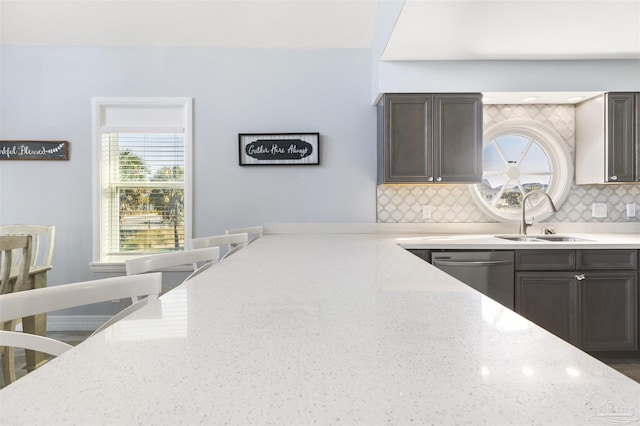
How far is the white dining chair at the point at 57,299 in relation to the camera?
2.28 ft

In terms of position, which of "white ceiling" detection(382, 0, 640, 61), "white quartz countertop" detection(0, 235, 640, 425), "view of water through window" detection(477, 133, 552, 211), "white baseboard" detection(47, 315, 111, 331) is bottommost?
"white baseboard" detection(47, 315, 111, 331)

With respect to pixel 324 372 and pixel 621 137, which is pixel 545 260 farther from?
pixel 324 372

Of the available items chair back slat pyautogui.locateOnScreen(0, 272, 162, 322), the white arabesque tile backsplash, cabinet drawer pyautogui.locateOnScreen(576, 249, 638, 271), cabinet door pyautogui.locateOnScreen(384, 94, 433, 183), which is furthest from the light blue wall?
chair back slat pyautogui.locateOnScreen(0, 272, 162, 322)

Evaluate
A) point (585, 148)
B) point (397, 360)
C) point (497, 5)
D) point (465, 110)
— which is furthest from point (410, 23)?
point (397, 360)

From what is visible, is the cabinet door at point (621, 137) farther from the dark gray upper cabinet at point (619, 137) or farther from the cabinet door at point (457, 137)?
the cabinet door at point (457, 137)

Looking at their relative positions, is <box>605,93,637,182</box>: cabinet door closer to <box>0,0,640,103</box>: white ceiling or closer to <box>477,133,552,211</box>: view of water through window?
<box>0,0,640,103</box>: white ceiling

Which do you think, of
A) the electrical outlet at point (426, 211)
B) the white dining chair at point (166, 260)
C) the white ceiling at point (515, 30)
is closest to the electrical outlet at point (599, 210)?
the white ceiling at point (515, 30)

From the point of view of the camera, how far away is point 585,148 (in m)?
3.05

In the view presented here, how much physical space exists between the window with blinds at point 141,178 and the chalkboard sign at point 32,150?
372 mm

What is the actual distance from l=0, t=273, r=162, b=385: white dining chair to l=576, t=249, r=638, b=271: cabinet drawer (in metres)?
2.76

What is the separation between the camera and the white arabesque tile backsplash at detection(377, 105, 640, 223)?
317 cm

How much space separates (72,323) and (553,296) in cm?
394

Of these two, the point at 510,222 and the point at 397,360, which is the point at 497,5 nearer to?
the point at 510,222

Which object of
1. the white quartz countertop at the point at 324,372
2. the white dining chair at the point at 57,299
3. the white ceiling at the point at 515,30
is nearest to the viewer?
the white quartz countertop at the point at 324,372
